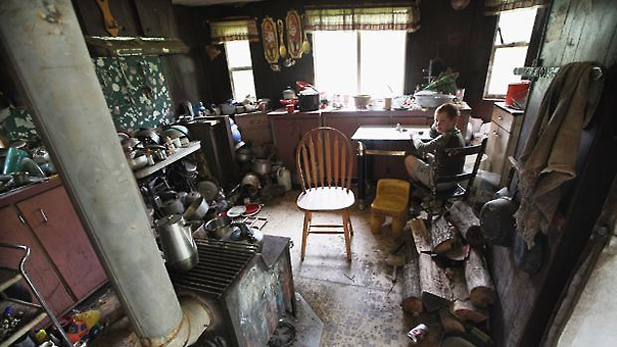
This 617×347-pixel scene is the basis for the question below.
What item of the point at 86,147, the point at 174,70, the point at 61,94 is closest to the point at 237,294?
the point at 86,147

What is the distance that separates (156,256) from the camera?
0.85m

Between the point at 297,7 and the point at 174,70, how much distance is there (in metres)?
1.95

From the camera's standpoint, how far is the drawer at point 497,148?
107 inches

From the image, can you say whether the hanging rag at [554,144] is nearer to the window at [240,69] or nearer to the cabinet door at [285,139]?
the cabinet door at [285,139]

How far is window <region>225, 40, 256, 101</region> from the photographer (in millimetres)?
4320

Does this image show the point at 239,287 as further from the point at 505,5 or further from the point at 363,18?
the point at 505,5

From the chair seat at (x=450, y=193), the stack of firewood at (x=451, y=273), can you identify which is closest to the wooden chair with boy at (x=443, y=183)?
the chair seat at (x=450, y=193)

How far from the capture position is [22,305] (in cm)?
151

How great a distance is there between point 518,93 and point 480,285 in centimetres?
210

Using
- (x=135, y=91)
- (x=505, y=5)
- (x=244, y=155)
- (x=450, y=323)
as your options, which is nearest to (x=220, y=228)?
(x=450, y=323)

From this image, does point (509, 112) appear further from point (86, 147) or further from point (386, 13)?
point (86, 147)

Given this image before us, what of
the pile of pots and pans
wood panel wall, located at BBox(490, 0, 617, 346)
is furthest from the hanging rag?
the pile of pots and pans

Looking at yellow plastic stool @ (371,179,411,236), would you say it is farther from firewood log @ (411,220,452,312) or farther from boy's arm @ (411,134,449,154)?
firewood log @ (411,220,452,312)

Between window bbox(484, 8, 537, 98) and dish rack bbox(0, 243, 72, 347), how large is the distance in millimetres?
4762
